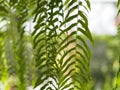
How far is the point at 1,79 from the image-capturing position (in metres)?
1.08

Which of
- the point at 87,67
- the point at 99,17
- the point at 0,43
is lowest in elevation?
the point at 87,67

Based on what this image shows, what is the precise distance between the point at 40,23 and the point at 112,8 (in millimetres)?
6915

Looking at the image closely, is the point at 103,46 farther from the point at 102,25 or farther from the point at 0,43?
the point at 0,43

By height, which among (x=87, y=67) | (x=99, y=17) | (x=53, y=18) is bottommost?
(x=87, y=67)

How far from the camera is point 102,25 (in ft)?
25.1

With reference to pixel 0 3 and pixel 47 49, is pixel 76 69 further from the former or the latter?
pixel 0 3

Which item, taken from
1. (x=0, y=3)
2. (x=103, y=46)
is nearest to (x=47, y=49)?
(x=0, y=3)

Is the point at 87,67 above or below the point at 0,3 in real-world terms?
below

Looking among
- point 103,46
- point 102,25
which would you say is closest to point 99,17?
point 102,25

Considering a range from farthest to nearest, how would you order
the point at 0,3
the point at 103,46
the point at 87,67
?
1. the point at 103,46
2. the point at 0,3
3. the point at 87,67

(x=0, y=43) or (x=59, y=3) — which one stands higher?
(x=0, y=43)

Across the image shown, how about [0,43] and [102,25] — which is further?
[102,25]

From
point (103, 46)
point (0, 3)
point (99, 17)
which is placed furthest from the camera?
point (103, 46)

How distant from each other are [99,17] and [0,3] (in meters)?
6.36
